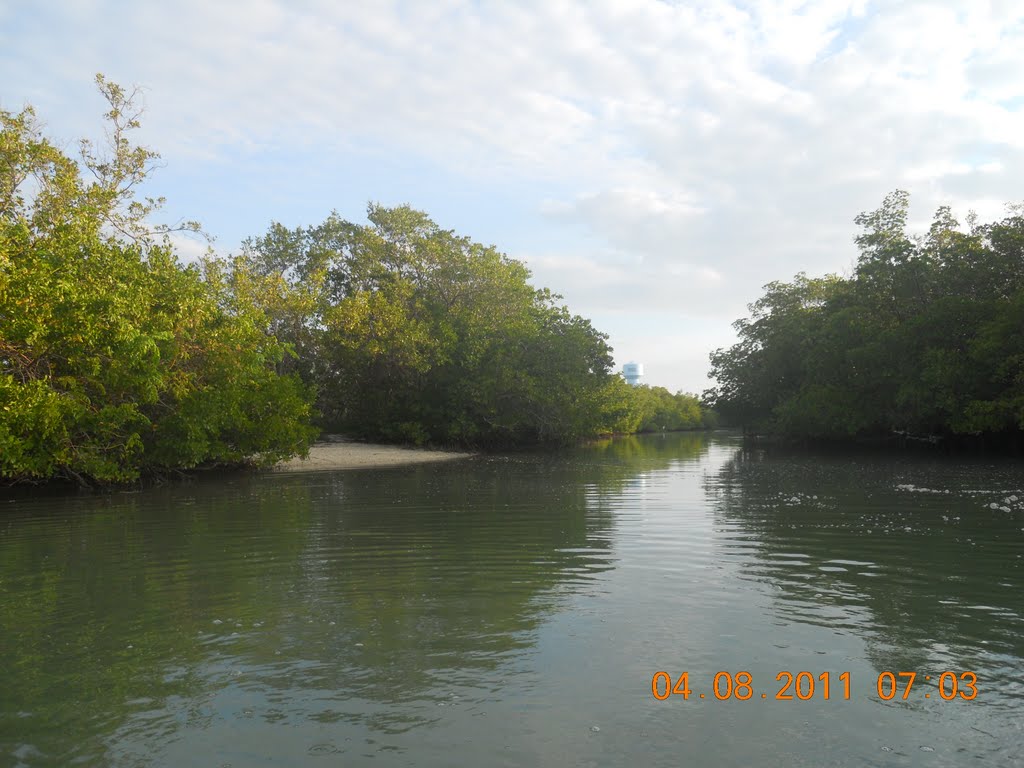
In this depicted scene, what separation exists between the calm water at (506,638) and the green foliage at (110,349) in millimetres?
3510

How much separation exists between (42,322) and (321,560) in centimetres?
909

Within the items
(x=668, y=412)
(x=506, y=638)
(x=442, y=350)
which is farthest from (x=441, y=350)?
(x=668, y=412)

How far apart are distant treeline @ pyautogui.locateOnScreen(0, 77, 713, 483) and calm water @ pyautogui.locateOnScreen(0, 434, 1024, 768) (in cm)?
421

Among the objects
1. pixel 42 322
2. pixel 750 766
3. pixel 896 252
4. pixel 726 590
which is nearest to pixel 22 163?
pixel 42 322

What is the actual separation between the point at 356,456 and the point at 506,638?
30087mm

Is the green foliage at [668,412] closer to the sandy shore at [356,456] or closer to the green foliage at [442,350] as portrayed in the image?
the green foliage at [442,350]

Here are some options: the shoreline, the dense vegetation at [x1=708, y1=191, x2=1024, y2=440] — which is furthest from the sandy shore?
the dense vegetation at [x1=708, y1=191, x2=1024, y2=440]

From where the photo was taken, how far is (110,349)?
16.3 meters
